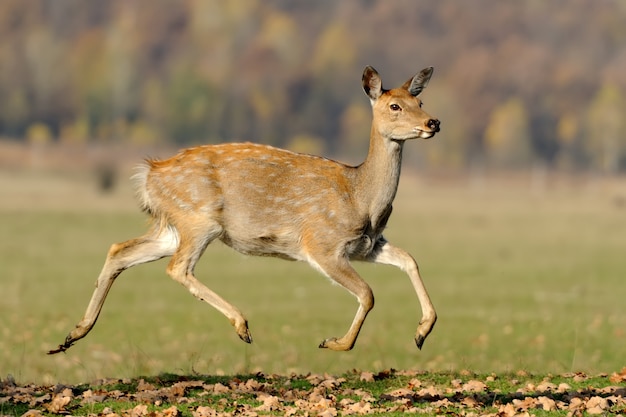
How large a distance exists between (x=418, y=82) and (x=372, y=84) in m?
0.49

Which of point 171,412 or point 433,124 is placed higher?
point 433,124

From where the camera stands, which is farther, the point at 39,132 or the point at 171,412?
the point at 39,132

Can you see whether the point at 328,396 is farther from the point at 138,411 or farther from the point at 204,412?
the point at 138,411

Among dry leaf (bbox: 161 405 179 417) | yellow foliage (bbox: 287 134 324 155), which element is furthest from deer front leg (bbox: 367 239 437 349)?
yellow foliage (bbox: 287 134 324 155)

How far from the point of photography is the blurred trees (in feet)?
414

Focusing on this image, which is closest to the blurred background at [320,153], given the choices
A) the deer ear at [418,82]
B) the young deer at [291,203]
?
the young deer at [291,203]

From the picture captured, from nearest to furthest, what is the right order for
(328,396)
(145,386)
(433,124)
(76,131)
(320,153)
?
(328,396)
(433,124)
(145,386)
(76,131)
(320,153)

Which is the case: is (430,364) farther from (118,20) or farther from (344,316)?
(118,20)

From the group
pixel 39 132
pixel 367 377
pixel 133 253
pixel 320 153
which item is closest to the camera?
pixel 367 377

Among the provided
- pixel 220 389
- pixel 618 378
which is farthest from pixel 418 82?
pixel 220 389

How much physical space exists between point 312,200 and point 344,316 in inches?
491

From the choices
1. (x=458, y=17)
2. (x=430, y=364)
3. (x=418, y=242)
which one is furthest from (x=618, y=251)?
(x=458, y=17)

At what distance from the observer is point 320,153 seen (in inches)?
5037

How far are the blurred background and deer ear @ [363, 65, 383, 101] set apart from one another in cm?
301
